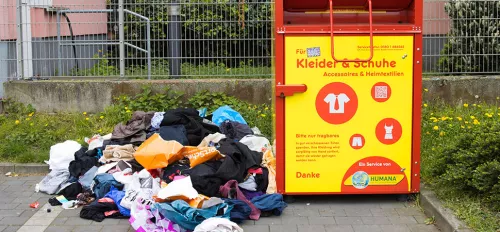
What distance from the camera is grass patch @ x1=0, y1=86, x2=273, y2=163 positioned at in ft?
26.3

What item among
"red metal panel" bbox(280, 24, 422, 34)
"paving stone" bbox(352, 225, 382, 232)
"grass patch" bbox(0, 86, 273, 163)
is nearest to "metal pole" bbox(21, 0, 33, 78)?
"grass patch" bbox(0, 86, 273, 163)

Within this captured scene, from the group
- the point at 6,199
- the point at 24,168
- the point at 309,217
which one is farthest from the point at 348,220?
the point at 24,168

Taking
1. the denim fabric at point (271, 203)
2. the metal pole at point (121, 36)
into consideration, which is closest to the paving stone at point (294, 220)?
the denim fabric at point (271, 203)

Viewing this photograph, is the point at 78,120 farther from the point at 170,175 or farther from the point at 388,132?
the point at 388,132

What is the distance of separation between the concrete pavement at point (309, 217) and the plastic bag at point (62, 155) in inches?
23.4

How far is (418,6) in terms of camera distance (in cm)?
599

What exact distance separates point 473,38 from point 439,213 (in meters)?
4.84

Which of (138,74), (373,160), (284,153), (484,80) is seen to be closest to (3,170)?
(138,74)

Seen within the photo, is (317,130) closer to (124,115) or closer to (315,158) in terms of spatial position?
(315,158)

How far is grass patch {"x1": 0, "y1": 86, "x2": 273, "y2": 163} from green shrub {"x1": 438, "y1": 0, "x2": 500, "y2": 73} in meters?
2.85

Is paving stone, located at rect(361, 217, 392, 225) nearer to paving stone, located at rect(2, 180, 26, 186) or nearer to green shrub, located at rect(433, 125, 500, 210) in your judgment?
green shrub, located at rect(433, 125, 500, 210)

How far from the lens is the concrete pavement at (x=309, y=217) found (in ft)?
18.5

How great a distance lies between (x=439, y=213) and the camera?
5531 mm

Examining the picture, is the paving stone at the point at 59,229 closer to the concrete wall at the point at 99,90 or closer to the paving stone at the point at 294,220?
the paving stone at the point at 294,220
